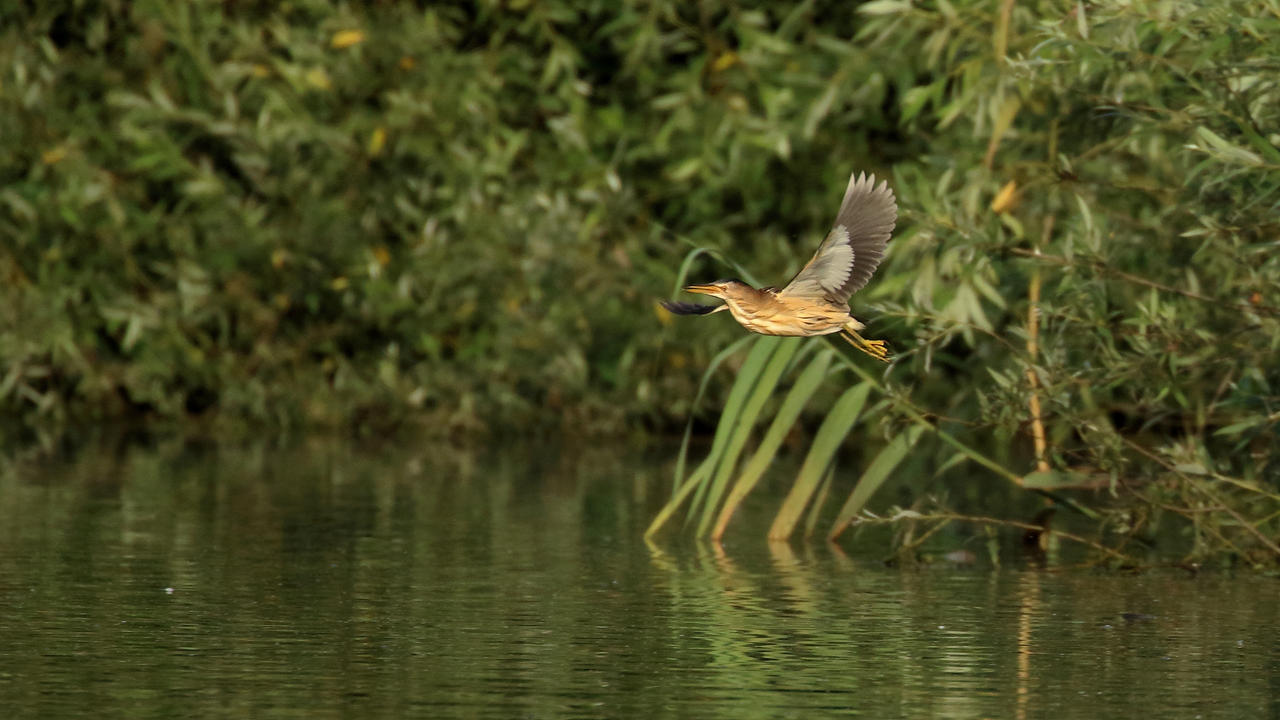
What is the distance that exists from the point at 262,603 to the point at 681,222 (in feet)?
40.8

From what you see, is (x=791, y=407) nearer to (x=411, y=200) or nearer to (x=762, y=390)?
(x=762, y=390)

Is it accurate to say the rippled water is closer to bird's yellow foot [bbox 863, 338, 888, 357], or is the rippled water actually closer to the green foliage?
the green foliage

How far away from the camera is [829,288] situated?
7.89 m

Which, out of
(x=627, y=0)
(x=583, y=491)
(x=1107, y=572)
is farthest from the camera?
(x=627, y=0)

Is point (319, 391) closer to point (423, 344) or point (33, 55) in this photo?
point (423, 344)

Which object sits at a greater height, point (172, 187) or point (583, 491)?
point (172, 187)

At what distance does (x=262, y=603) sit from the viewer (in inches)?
397

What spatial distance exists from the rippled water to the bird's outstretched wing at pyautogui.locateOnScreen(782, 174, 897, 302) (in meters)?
1.29

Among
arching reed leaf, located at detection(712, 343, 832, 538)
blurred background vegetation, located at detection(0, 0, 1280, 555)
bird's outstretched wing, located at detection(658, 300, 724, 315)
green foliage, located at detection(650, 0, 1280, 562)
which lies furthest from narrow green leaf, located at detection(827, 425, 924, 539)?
blurred background vegetation, located at detection(0, 0, 1280, 555)

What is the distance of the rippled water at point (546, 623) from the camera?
7.66 m

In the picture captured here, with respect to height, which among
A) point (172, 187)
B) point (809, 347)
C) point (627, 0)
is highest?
point (627, 0)

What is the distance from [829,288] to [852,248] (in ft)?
0.93

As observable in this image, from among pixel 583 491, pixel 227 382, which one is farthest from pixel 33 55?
pixel 583 491

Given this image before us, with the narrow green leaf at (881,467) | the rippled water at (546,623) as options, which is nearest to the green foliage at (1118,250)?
the narrow green leaf at (881,467)
